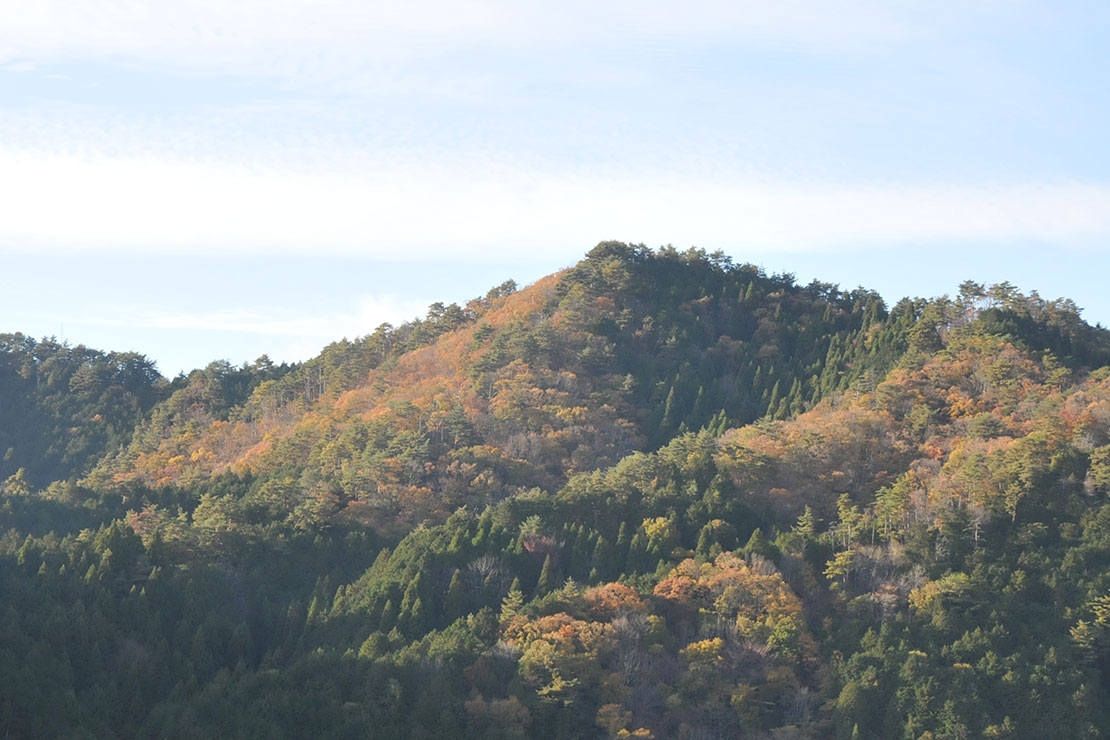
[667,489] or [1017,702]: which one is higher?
[667,489]

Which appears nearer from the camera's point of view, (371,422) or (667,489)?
(667,489)

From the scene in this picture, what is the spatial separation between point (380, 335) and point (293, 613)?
4827 centimetres

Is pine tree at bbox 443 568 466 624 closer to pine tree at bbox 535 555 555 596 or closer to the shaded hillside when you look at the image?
pine tree at bbox 535 555 555 596

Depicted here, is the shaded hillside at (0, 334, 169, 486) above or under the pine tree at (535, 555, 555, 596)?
above

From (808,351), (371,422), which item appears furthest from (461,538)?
(808,351)

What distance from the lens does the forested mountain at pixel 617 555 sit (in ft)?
200

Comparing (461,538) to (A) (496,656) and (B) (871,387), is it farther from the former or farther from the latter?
(B) (871,387)

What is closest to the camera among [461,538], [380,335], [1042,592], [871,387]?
[1042,592]

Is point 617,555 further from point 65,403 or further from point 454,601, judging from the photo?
point 65,403

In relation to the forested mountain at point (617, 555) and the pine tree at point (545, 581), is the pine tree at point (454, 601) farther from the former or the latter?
the pine tree at point (545, 581)

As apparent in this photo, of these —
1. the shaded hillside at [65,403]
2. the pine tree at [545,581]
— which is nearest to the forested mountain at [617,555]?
the pine tree at [545,581]

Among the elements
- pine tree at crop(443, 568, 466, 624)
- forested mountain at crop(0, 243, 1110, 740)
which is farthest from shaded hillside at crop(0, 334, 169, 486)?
pine tree at crop(443, 568, 466, 624)

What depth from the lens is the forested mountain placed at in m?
60.8

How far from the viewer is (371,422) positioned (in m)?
91.4
